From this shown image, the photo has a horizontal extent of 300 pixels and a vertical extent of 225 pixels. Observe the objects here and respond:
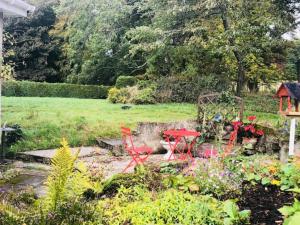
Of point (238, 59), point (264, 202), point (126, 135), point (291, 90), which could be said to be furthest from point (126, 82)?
point (264, 202)

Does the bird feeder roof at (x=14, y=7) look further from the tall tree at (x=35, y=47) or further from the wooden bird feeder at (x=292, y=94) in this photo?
the tall tree at (x=35, y=47)

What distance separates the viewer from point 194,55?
14.2 meters

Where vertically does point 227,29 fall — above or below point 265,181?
above

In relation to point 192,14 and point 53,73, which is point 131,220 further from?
point 53,73

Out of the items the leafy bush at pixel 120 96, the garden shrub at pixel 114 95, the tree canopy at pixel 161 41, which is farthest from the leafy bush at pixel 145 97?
the tree canopy at pixel 161 41

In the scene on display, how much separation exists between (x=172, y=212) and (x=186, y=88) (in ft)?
35.3

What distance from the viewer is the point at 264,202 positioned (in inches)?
136

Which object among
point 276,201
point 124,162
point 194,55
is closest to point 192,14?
point 194,55

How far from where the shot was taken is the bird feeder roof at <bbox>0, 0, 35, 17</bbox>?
17.7ft

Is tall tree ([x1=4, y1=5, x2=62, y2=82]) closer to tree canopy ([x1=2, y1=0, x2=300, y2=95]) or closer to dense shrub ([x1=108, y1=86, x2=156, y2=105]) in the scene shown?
tree canopy ([x1=2, y1=0, x2=300, y2=95])

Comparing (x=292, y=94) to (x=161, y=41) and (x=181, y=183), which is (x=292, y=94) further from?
(x=161, y=41)

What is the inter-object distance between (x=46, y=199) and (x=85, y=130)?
20.4ft

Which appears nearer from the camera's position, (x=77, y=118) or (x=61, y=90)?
(x=77, y=118)

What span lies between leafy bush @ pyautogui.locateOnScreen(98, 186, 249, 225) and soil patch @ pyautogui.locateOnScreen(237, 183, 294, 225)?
0.82 feet
